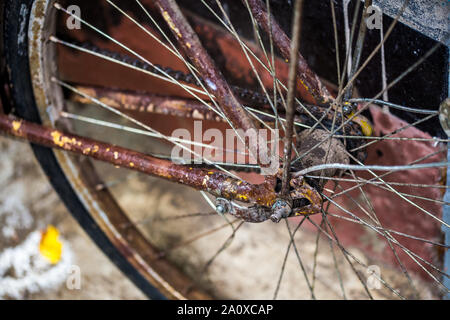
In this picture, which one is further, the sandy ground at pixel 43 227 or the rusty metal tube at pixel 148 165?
the sandy ground at pixel 43 227

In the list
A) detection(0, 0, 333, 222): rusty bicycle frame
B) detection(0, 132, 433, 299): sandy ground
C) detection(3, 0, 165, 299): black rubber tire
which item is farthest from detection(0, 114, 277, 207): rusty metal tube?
detection(0, 132, 433, 299): sandy ground

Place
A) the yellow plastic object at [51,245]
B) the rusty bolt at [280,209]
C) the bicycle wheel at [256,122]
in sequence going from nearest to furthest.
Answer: the rusty bolt at [280,209]
the bicycle wheel at [256,122]
the yellow plastic object at [51,245]

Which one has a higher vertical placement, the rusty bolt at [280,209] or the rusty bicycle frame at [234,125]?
the rusty bicycle frame at [234,125]

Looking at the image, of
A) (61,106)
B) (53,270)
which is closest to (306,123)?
(61,106)

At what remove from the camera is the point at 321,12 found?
5.04 ft

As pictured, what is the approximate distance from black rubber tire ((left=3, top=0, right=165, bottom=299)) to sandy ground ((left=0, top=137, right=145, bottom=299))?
34 centimetres

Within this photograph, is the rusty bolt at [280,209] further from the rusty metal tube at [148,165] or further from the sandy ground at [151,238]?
the sandy ground at [151,238]

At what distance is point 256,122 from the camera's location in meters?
1.45

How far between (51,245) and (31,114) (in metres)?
0.94

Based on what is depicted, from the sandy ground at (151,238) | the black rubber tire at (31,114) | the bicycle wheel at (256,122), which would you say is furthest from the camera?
the sandy ground at (151,238)

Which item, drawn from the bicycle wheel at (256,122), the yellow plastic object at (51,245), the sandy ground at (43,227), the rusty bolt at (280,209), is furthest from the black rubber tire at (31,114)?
the rusty bolt at (280,209)

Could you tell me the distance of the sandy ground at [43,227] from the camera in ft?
7.52

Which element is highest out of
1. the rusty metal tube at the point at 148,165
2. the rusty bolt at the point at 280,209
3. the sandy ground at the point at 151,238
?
the rusty metal tube at the point at 148,165

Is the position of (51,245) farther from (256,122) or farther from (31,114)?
(256,122)
